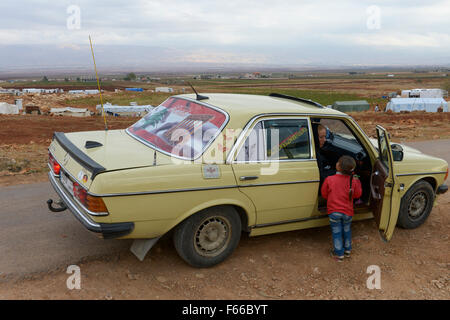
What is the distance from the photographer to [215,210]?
154 inches

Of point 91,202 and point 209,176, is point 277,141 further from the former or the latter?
point 91,202

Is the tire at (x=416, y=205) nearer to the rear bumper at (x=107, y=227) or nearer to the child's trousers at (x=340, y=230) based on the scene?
the child's trousers at (x=340, y=230)

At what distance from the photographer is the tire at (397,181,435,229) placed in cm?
526

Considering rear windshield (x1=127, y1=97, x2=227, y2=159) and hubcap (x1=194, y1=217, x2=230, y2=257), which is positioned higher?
rear windshield (x1=127, y1=97, x2=227, y2=159)

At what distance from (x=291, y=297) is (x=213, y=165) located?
147cm

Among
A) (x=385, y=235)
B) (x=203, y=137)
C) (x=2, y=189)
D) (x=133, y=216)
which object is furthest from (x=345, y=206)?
(x=2, y=189)

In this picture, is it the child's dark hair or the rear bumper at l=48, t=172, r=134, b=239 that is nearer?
the rear bumper at l=48, t=172, r=134, b=239

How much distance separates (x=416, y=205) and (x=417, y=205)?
0.02m

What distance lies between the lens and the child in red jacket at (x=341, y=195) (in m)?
4.30

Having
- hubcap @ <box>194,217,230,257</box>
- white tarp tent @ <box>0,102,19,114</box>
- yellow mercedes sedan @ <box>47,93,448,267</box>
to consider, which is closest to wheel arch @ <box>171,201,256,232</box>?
yellow mercedes sedan @ <box>47,93,448,267</box>

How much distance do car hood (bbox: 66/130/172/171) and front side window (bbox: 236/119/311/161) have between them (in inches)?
34.4

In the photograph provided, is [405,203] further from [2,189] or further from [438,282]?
[2,189]

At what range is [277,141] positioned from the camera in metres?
4.28

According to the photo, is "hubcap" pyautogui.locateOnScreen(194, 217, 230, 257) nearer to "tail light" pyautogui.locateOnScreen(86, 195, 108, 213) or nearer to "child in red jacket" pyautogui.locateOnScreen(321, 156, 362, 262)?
"tail light" pyautogui.locateOnScreen(86, 195, 108, 213)
